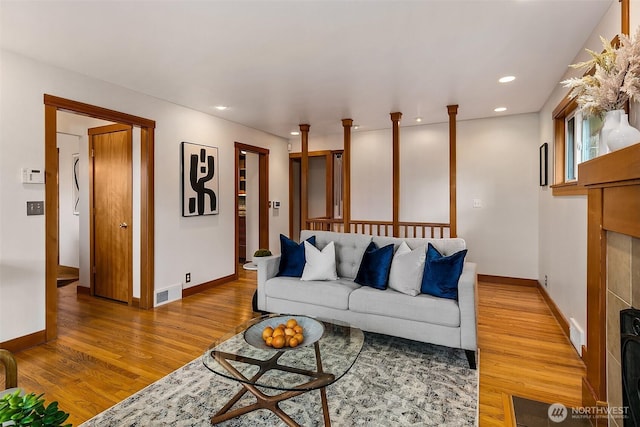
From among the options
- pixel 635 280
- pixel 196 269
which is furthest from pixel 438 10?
pixel 196 269

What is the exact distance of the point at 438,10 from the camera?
2092 mm

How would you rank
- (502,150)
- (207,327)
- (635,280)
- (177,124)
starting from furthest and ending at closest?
1. (502,150)
2. (177,124)
3. (207,327)
4. (635,280)

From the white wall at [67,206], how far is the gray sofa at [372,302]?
3.88 m

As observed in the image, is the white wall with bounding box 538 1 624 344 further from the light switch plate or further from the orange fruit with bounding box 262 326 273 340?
the light switch plate

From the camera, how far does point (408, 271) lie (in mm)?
2793

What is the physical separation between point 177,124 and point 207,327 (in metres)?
2.51

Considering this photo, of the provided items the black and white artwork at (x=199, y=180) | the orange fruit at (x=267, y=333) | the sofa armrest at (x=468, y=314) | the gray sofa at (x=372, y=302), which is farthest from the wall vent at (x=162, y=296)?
the sofa armrest at (x=468, y=314)

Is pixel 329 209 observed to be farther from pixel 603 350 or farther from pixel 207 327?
pixel 603 350

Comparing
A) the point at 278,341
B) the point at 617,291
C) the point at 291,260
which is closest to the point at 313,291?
the point at 291,260

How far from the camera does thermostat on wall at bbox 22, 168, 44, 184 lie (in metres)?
2.77

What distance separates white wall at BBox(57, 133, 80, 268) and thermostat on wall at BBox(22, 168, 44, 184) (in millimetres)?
2863

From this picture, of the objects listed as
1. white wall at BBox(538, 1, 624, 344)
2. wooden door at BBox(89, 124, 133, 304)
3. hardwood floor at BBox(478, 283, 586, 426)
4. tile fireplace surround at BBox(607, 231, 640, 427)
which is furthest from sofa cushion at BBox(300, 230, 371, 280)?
wooden door at BBox(89, 124, 133, 304)

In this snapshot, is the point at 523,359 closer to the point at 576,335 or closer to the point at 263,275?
the point at 576,335

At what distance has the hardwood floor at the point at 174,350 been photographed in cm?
215
